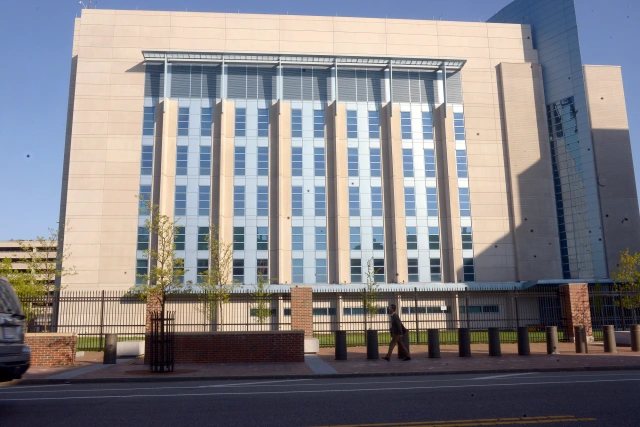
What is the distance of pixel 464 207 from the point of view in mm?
49125

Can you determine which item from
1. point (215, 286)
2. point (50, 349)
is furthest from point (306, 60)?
point (50, 349)

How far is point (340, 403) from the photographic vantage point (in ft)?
30.8

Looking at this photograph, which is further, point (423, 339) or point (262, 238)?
point (262, 238)

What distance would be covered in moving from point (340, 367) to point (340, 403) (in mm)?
7713

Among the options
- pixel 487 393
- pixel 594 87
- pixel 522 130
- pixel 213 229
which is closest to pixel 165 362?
pixel 487 393

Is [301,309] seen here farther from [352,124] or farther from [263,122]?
[352,124]

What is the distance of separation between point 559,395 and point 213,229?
121ft

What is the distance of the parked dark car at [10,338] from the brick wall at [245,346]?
10.7 metres

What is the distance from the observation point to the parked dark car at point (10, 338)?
24.7ft

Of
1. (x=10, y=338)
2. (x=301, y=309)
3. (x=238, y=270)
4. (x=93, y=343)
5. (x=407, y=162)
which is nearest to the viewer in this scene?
(x=10, y=338)

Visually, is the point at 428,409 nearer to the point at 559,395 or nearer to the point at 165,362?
the point at 559,395

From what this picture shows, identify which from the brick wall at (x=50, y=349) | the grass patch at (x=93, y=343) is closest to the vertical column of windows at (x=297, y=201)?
the grass patch at (x=93, y=343)

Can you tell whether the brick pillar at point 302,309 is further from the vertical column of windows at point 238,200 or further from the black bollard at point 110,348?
the vertical column of windows at point 238,200

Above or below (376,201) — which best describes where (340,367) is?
below
